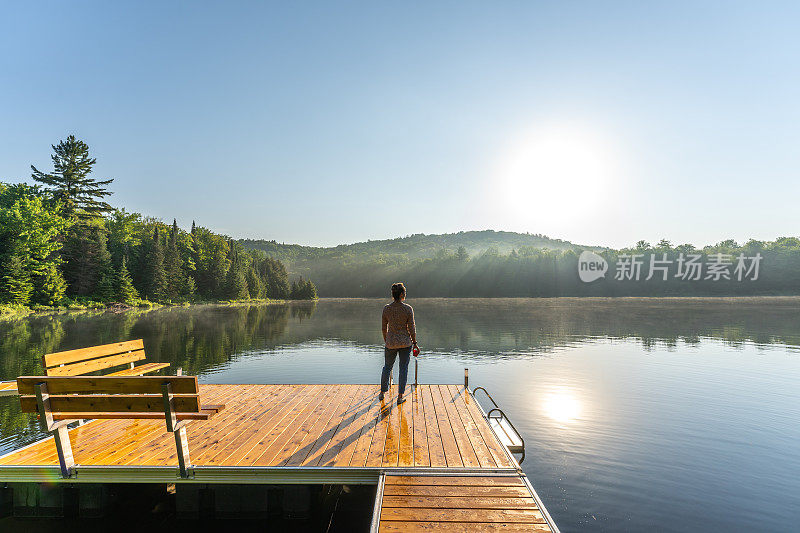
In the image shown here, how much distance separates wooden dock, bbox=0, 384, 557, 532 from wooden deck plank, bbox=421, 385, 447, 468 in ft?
0.05

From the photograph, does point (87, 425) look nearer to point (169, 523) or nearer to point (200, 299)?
point (169, 523)

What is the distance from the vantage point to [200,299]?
98750 mm

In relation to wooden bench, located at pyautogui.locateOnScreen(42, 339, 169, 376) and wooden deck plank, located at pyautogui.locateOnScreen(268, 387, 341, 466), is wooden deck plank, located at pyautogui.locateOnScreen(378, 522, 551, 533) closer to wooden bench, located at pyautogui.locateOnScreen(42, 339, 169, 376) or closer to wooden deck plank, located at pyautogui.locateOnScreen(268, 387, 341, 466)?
wooden deck plank, located at pyautogui.locateOnScreen(268, 387, 341, 466)

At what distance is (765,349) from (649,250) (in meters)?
143

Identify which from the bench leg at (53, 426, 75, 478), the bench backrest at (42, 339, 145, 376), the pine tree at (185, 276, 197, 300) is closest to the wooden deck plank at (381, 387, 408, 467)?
the bench leg at (53, 426, 75, 478)

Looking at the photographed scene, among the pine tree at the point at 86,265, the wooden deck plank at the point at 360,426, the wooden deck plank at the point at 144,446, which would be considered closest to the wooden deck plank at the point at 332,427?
the wooden deck plank at the point at 360,426

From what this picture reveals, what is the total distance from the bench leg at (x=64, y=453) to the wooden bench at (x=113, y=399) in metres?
0.06

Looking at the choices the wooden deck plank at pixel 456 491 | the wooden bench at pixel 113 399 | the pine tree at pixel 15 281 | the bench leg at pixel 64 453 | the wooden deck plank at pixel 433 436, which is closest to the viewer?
the wooden deck plank at pixel 456 491

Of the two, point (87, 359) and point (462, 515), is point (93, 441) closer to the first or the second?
point (87, 359)

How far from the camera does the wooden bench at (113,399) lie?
5.30m

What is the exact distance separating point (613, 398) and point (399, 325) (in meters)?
9.37

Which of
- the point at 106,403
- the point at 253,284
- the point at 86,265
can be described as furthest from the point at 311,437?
the point at 253,284

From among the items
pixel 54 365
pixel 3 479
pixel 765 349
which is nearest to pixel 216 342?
pixel 54 365

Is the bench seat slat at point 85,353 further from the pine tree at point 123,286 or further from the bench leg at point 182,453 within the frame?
the pine tree at point 123,286
